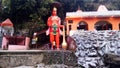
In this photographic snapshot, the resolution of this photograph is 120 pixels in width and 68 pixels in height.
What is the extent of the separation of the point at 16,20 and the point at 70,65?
7.45m

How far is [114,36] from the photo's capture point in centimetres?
1111

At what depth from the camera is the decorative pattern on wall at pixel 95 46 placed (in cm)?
888

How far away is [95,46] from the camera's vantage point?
976 centimetres

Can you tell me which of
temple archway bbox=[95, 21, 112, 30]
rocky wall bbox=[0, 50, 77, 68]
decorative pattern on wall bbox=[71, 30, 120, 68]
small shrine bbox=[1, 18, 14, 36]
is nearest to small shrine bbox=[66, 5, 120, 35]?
temple archway bbox=[95, 21, 112, 30]

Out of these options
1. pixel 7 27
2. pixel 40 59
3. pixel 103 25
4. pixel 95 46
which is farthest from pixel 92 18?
pixel 40 59

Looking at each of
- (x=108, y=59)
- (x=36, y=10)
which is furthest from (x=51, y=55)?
(x=36, y=10)

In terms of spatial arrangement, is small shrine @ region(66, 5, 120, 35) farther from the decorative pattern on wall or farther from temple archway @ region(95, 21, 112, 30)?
→ the decorative pattern on wall

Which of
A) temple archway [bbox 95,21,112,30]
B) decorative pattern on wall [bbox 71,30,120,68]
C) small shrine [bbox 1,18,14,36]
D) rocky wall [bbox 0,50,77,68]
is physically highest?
temple archway [bbox 95,21,112,30]

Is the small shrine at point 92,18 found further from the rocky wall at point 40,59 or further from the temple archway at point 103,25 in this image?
the rocky wall at point 40,59

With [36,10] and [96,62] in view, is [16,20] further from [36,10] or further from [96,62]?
[96,62]

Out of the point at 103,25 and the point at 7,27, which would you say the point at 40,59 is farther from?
the point at 103,25

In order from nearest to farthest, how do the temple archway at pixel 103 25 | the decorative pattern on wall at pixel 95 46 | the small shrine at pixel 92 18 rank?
1. the decorative pattern on wall at pixel 95 46
2. the small shrine at pixel 92 18
3. the temple archway at pixel 103 25

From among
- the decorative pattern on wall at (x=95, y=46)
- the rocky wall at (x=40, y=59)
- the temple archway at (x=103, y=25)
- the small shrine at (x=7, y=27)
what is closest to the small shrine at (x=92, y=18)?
the temple archway at (x=103, y=25)

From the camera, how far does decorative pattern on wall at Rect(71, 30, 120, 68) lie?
888cm
